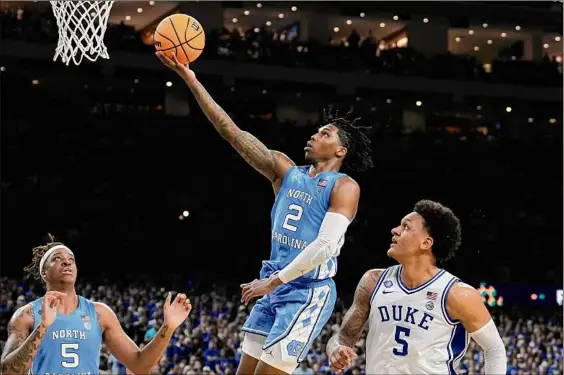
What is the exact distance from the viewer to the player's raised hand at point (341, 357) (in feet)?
14.2

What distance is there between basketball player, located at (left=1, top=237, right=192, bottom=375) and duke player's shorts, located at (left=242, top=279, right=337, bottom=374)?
50 cm

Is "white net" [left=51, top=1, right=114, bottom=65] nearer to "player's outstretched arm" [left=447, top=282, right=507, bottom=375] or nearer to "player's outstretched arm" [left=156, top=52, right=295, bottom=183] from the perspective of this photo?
"player's outstretched arm" [left=156, top=52, right=295, bottom=183]

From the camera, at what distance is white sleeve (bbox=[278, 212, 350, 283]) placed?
15.8 feet

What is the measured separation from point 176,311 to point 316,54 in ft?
60.4

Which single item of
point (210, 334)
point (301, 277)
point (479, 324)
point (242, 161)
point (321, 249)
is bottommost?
point (210, 334)

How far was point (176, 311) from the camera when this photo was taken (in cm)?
470

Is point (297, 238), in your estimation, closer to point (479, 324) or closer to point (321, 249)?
point (321, 249)

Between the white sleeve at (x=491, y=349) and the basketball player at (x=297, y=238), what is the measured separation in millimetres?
892

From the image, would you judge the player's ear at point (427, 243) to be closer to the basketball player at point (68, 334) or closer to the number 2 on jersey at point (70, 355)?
the basketball player at point (68, 334)

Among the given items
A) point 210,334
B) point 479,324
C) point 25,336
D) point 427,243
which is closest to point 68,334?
point 25,336

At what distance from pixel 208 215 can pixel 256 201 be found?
3.62ft

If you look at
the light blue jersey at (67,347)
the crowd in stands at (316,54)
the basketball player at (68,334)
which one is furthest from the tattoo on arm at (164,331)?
the crowd in stands at (316,54)

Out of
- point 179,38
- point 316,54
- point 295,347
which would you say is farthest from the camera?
point 316,54

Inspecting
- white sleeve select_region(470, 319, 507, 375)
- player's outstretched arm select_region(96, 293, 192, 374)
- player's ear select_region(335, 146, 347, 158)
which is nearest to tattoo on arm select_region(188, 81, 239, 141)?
player's ear select_region(335, 146, 347, 158)
